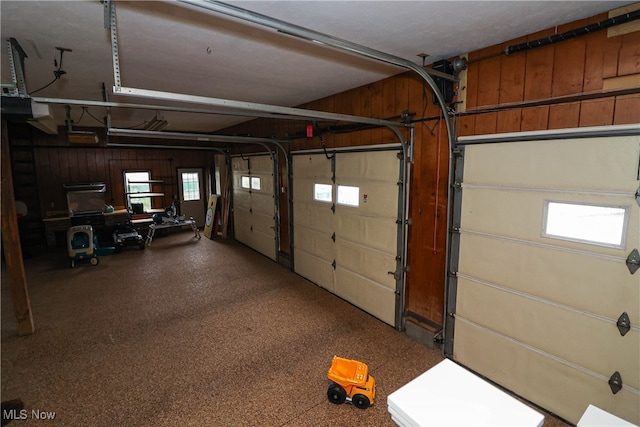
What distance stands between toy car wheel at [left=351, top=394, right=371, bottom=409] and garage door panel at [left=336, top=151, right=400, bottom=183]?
219cm

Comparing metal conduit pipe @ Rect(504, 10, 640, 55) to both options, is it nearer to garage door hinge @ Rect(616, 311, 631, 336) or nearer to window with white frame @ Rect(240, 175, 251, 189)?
garage door hinge @ Rect(616, 311, 631, 336)

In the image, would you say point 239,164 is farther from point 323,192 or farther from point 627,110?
point 627,110

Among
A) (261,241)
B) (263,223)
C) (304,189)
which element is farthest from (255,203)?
(304,189)

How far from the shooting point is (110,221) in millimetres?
7484

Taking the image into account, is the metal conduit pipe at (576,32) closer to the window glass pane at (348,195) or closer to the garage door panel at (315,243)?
the window glass pane at (348,195)

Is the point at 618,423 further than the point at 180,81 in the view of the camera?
No

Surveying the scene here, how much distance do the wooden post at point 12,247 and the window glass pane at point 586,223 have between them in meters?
5.11

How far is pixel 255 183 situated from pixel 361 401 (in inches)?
203

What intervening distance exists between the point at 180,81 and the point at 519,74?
11.3 ft

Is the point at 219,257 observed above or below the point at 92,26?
below

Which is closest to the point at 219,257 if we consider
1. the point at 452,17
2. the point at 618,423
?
the point at 452,17

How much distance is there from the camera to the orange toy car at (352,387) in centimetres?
240

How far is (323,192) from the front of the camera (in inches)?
183

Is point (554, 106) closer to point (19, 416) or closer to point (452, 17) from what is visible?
point (452, 17)
